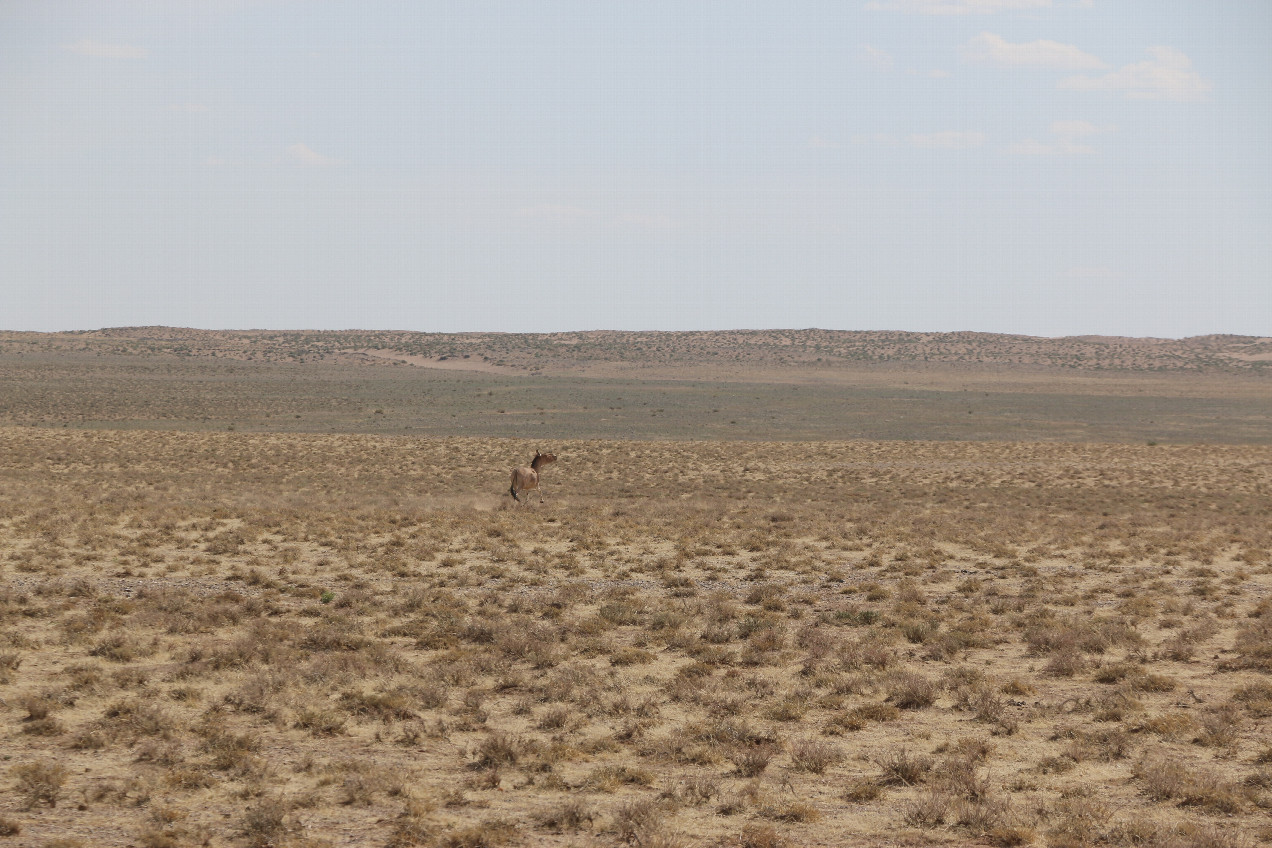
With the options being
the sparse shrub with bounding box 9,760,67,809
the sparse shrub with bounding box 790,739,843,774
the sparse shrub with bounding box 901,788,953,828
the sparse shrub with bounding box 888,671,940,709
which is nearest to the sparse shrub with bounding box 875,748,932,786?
the sparse shrub with bounding box 790,739,843,774

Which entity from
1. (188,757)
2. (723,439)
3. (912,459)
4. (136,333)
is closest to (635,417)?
(723,439)

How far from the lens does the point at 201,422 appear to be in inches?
2382

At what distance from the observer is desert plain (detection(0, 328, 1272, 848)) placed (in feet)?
28.5

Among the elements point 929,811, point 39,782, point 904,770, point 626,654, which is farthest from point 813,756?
point 39,782

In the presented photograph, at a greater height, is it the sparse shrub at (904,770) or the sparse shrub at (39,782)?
the sparse shrub at (39,782)

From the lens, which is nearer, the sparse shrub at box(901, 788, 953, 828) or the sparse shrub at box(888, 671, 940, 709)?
the sparse shrub at box(901, 788, 953, 828)

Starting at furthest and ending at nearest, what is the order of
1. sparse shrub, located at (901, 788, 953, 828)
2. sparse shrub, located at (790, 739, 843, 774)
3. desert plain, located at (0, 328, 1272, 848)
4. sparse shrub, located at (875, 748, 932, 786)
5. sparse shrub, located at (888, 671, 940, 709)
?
sparse shrub, located at (888, 671, 940, 709), sparse shrub, located at (790, 739, 843, 774), sparse shrub, located at (875, 748, 932, 786), desert plain, located at (0, 328, 1272, 848), sparse shrub, located at (901, 788, 953, 828)

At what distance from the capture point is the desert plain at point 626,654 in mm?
8680

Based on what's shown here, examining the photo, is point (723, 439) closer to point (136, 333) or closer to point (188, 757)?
point (188, 757)

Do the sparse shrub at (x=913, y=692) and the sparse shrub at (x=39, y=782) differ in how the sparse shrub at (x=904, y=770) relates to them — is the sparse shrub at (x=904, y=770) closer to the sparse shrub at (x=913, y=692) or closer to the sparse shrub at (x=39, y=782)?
the sparse shrub at (x=913, y=692)

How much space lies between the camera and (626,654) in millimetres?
13602

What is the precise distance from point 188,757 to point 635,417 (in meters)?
59.6

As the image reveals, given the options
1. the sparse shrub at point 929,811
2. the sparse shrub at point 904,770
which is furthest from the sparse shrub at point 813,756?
the sparse shrub at point 929,811

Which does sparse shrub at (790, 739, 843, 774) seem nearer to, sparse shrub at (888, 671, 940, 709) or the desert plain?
the desert plain
